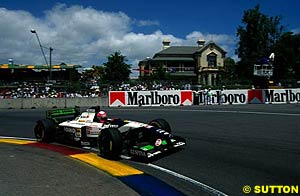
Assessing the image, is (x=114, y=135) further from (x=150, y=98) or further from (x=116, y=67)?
(x=116, y=67)

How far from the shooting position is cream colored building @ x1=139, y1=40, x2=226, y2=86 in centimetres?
7762

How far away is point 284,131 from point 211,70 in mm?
66225

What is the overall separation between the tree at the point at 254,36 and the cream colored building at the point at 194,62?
28.1 ft

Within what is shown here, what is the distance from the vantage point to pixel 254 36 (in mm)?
69000

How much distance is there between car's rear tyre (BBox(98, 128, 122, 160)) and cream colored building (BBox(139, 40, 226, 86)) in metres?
69.2

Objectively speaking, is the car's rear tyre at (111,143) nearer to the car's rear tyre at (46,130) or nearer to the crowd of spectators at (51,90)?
the car's rear tyre at (46,130)

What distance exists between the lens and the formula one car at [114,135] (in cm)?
763

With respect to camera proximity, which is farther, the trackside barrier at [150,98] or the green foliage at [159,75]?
the green foliage at [159,75]

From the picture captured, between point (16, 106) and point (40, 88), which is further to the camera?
point (40, 88)

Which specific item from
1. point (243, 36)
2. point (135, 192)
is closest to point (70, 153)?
point (135, 192)

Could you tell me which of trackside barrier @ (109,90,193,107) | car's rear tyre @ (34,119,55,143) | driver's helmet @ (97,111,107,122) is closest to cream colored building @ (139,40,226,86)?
trackside barrier @ (109,90,193,107)

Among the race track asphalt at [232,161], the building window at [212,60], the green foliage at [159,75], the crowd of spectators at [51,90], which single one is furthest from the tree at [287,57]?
the race track asphalt at [232,161]

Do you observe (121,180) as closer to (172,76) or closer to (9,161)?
(9,161)

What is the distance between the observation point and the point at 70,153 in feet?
28.4
